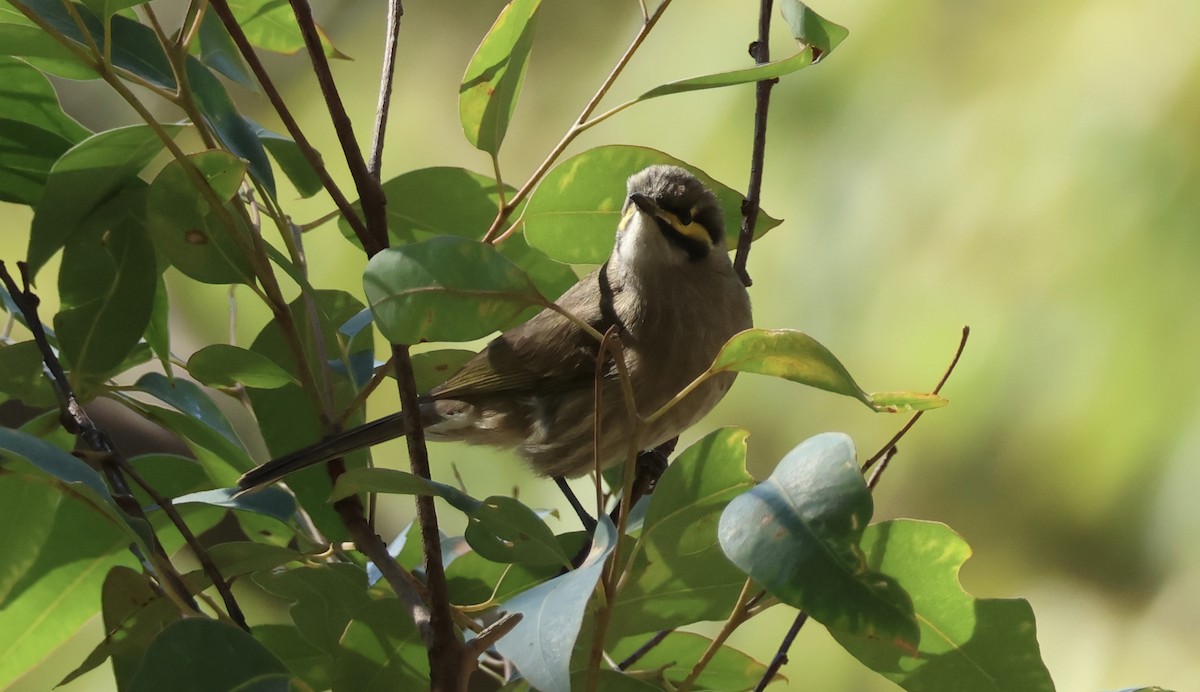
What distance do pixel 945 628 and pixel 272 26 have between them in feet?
2.84

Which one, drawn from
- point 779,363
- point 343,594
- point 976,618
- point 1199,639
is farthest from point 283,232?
point 1199,639

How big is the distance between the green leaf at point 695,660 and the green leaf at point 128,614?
1.24ft

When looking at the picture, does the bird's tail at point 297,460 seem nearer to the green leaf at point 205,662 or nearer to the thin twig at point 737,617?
the green leaf at point 205,662

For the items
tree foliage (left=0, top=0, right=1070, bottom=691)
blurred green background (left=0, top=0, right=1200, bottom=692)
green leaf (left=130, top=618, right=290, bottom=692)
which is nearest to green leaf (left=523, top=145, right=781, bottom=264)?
tree foliage (left=0, top=0, right=1070, bottom=691)

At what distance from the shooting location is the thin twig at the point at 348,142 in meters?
0.79

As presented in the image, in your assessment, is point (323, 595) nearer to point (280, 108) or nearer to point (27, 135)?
point (280, 108)

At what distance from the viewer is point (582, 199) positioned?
3.36 ft

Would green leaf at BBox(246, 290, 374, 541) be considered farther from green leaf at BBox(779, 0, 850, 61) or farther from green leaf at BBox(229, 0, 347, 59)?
green leaf at BBox(779, 0, 850, 61)

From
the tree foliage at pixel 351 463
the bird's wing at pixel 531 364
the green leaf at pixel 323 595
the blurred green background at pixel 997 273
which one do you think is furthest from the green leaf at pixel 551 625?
the blurred green background at pixel 997 273

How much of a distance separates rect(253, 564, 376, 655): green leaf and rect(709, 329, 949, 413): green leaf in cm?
A: 37

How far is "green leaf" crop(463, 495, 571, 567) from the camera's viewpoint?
769 mm

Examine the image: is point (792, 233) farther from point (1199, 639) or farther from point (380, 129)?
point (380, 129)

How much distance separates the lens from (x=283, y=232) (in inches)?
36.0

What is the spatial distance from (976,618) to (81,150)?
77 cm
